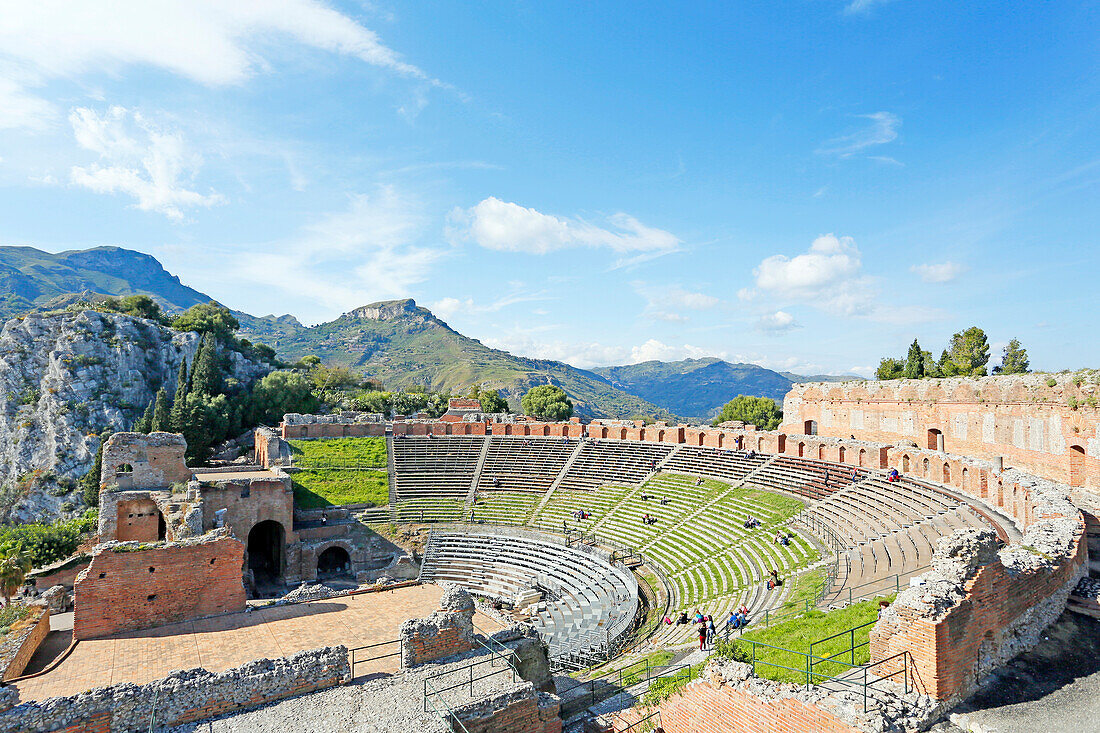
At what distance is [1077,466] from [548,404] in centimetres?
6320

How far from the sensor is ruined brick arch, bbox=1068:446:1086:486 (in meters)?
19.4

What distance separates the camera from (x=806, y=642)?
10.6m

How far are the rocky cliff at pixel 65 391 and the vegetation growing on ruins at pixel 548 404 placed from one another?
46.3 meters

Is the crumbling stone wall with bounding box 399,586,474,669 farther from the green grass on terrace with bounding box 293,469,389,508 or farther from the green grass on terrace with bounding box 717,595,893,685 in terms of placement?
the green grass on terrace with bounding box 293,469,389,508

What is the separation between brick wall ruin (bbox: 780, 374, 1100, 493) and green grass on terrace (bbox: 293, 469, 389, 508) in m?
31.1

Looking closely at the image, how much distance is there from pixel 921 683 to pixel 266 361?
293 feet

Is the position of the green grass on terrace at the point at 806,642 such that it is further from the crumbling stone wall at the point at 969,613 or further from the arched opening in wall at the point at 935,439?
the arched opening in wall at the point at 935,439

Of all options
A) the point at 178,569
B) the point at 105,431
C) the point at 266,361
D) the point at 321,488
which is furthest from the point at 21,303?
the point at 178,569

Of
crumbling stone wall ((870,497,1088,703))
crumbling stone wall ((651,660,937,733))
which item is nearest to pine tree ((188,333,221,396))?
crumbling stone wall ((651,660,937,733))

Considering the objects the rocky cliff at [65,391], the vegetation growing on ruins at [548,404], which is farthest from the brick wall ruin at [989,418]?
the rocky cliff at [65,391]

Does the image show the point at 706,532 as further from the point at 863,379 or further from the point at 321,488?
the point at 321,488

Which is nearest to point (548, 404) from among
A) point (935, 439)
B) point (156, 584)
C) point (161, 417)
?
point (161, 417)

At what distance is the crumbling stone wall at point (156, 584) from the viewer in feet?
46.3

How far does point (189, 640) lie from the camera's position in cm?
1381
